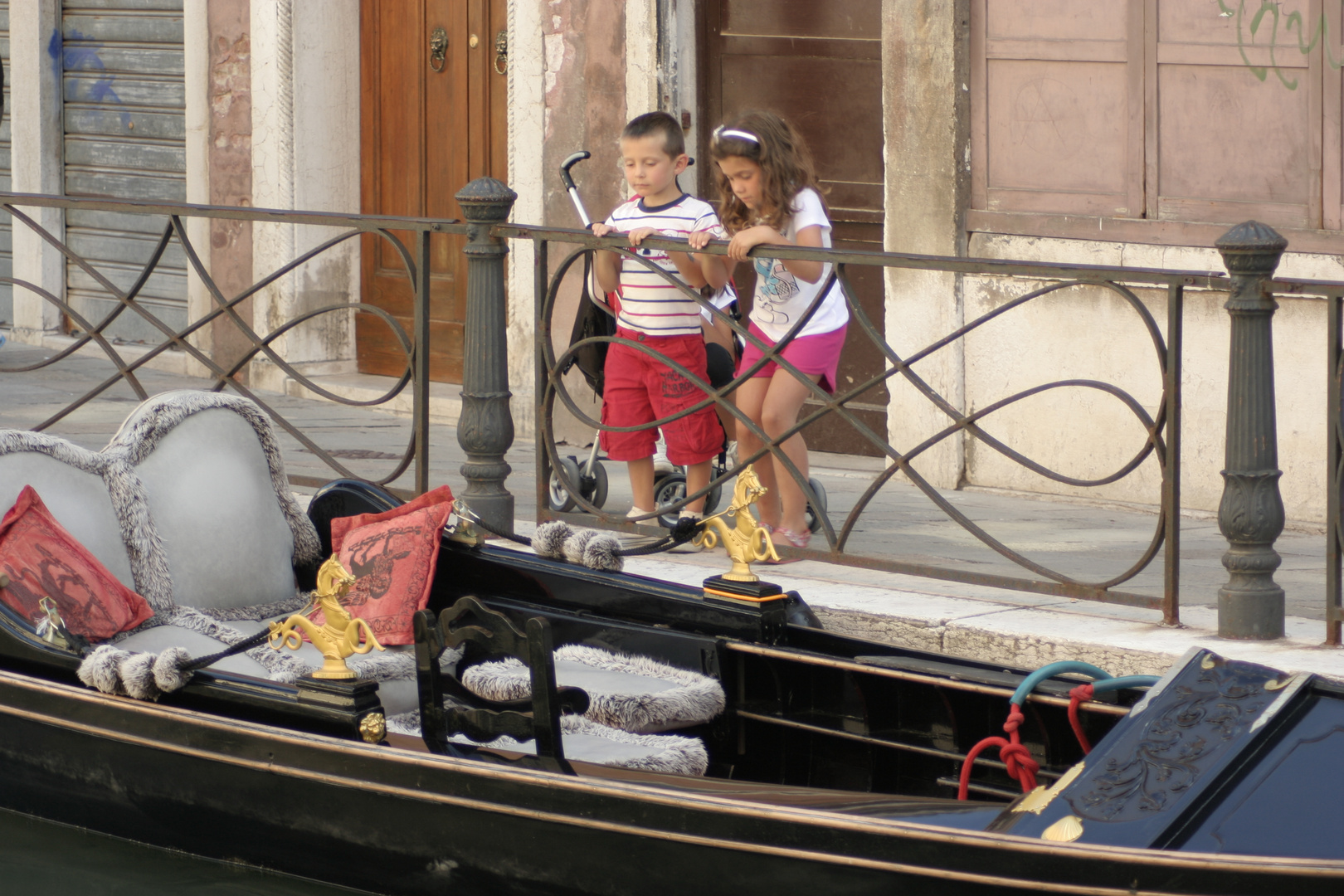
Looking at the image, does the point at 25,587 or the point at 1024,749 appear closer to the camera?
the point at 1024,749

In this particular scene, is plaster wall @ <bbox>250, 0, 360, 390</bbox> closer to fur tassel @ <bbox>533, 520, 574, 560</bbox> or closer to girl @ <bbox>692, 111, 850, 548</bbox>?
girl @ <bbox>692, 111, 850, 548</bbox>

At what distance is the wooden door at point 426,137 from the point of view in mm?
9258

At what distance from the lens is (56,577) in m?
4.49

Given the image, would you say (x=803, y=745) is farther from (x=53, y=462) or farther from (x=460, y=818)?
(x=53, y=462)

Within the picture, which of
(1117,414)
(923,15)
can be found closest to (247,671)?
(1117,414)

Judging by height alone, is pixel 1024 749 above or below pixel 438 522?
below

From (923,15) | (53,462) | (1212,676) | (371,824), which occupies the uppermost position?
(923,15)

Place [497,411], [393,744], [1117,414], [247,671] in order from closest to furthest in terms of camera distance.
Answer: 1. [393,744]
2. [247,671]
3. [497,411]
4. [1117,414]

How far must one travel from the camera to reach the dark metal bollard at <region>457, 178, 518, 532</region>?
19.5 ft

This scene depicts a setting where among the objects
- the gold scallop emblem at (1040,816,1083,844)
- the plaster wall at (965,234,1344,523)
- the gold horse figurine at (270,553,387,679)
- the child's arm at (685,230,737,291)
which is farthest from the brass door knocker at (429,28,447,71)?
the gold scallop emblem at (1040,816,1083,844)

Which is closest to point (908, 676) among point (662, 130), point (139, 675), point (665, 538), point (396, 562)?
point (665, 538)

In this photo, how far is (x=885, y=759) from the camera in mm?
4121

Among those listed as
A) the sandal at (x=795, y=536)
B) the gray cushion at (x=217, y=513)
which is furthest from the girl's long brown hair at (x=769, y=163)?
the gray cushion at (x=217, y=513)

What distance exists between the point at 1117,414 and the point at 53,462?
3.88 m
